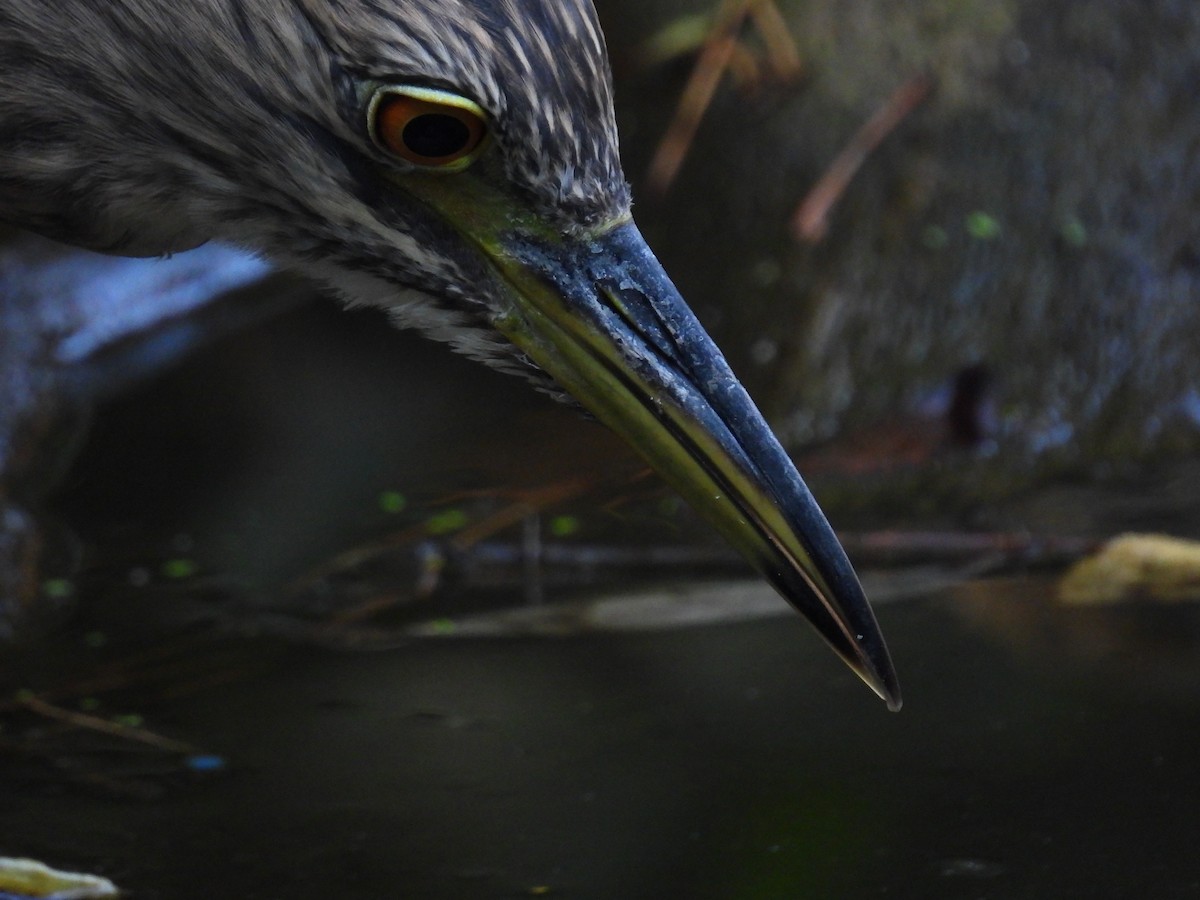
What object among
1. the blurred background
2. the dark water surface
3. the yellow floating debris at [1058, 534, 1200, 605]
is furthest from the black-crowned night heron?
the yellow floating debris at [1058, 534, 1200, 605]

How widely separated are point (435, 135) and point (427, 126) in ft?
0.05

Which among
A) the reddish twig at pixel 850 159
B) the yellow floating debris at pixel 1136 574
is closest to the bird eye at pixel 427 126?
the yellow floating debris at pixel 1136 574

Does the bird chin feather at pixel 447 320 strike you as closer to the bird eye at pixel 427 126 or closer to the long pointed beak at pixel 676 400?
the long pointed beak at pixel 676 400

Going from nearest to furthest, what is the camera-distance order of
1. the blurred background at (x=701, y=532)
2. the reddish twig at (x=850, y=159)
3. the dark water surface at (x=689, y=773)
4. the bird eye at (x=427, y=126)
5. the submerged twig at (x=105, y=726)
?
1. the bird eye at (x=427, y=126)
2. the dark water surface at (x=689, y=773)
3. the blurred background at (x=701, y=532)
4. the submerged twig at (x=105, y=726)
5. the reddish twig at (x=850, y=159)

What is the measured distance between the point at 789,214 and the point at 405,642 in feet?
5.51

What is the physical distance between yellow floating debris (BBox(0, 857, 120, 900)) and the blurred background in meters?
0.06

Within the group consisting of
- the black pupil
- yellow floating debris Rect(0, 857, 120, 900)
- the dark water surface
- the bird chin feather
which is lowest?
the dark water surface

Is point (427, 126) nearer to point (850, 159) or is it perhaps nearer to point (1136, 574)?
point (1136, 574)

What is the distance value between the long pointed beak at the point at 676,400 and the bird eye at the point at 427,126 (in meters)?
0.13

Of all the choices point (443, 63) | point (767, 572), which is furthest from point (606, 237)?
point (767, 572)

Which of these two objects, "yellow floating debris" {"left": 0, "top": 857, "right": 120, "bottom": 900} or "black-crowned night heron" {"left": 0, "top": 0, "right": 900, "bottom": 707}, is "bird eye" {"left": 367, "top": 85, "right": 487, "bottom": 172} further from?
"yellow floating debris" {"left": 0, "top": 857, "right": 120, "bottom": 900}

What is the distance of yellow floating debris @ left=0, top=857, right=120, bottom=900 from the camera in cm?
219

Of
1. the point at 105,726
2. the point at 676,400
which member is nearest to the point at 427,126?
the point at 676,400

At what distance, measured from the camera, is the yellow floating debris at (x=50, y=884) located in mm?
2193
